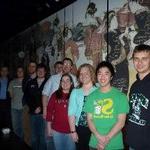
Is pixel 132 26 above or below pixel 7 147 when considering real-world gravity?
above

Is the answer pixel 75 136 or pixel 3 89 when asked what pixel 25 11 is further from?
pixel 75 136

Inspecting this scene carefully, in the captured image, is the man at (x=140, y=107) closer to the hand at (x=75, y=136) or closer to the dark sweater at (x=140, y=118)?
the dark sweater at (x=140, y=118)

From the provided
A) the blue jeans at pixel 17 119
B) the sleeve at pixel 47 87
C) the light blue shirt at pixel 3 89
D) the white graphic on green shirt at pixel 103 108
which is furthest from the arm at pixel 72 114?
the light blue shirt at pixel 3 89

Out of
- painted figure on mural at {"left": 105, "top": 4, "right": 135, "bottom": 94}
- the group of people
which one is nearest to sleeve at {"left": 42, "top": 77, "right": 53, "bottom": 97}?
the group of people

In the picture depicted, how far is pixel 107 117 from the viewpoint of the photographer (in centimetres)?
304

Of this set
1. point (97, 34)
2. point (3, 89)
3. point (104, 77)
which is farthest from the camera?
point (3, 89)

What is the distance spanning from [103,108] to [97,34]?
206 cm

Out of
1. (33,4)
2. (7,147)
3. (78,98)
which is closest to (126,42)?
(78,98)

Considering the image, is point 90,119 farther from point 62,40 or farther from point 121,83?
point 62,40

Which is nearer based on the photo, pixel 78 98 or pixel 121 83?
pixel 78 98

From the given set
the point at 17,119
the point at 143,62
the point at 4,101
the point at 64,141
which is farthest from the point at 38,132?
the point at 143,62

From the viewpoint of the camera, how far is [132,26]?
4.03 metres

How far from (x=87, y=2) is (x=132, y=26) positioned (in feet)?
4.76

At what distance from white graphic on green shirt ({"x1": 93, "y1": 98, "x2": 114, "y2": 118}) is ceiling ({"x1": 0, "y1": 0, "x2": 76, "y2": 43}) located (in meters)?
3.25
